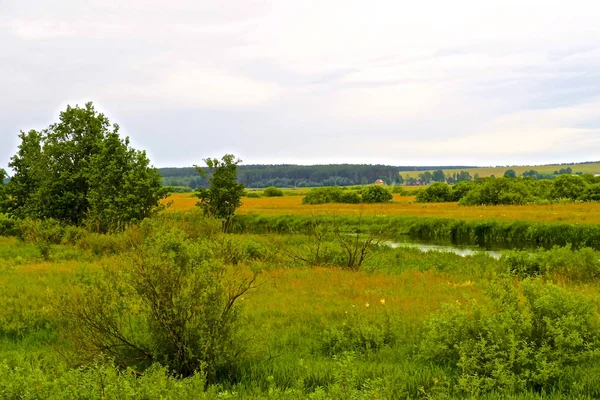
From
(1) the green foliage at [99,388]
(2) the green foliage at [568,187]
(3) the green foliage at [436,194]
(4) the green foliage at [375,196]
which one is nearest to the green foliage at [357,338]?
(1) the green foliage at [99,388]

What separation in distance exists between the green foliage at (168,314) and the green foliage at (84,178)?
18.1 metres

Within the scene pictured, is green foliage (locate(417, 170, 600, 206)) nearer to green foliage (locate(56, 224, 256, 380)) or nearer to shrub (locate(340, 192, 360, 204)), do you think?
shrub (locate(340, 192, 360, 204))

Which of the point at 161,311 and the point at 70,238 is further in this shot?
the point at 70,238

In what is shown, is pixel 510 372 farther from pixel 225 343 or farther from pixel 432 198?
pixel 432 198

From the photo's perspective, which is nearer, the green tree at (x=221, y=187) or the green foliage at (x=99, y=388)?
the green foliage at (x=99, y=388)

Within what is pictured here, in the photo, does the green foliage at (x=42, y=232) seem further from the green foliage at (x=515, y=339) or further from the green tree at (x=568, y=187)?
the green tree at (x=568, y=187)

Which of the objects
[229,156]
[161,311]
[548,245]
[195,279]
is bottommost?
[548,245]

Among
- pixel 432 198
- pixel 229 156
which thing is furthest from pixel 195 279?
pixel 432 198

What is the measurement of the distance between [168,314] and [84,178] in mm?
23672

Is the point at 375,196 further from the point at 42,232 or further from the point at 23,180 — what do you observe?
the point at 42,232

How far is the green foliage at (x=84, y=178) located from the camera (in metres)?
25.7

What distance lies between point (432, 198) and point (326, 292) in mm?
59413

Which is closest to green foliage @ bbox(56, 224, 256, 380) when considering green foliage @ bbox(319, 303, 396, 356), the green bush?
green foliage @ bbox(319, 303, 396, 356)

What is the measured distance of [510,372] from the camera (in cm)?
643
